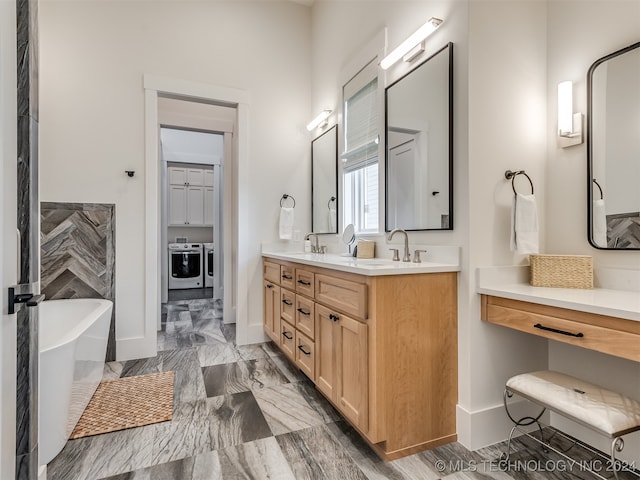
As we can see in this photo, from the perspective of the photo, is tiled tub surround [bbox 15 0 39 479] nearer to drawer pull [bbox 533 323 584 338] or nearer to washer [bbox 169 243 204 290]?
drawer pull [bbox 533 323 584 338]

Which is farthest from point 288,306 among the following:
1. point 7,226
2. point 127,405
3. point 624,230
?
point 624,230

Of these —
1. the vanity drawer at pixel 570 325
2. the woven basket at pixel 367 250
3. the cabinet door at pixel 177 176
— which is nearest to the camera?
the vanity drawer at pixel 570 325

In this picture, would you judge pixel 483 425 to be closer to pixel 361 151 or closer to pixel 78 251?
pixel 361 151

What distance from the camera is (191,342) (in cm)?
344

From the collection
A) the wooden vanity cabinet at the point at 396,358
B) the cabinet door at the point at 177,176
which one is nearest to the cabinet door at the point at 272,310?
the wooden vanity cabinet at the point at 396,358

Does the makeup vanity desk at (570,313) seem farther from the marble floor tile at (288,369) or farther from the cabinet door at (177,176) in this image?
the cabinet door at (177,176)

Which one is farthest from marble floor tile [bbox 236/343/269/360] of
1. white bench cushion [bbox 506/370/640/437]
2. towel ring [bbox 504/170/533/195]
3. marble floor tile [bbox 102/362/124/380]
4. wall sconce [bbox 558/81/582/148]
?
wall sconce [bbox 558/81/582/148]

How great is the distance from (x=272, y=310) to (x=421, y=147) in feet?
6.18

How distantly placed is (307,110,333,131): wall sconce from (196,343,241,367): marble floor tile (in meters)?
2.29

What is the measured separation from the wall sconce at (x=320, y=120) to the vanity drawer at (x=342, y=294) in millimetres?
1745

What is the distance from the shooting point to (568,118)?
1734mm

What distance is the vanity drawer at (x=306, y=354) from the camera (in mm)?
2180

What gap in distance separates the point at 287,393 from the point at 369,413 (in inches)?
34.5

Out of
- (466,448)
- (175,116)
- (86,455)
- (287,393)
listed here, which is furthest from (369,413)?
(175,116)
